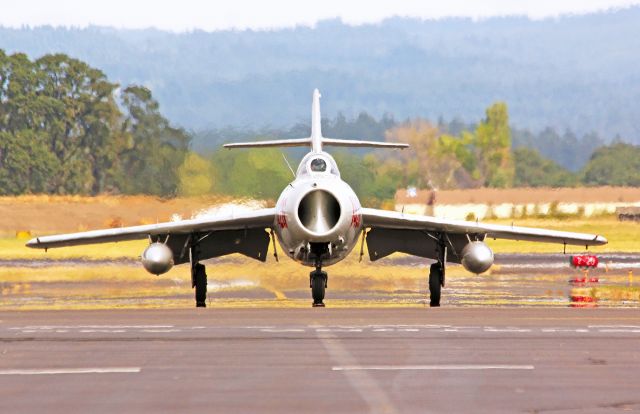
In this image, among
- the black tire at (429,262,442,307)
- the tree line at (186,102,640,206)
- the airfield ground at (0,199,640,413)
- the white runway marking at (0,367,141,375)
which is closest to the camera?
the airfield ground at (0,199,640,413)

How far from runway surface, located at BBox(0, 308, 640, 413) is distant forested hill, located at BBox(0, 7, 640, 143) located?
33.8 meters

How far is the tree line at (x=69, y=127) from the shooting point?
2088 inches

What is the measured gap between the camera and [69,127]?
65.2 m

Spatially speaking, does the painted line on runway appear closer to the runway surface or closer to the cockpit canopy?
the runway surface

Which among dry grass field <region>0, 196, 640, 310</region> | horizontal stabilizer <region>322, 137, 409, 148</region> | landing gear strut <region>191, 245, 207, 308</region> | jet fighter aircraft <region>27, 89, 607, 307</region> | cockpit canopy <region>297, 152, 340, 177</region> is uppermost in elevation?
horizontal stabilizer <region>322, 137, 409, 148</region>

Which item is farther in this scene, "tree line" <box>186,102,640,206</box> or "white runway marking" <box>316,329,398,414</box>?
"tree line" <box>186,102,640,206</box>

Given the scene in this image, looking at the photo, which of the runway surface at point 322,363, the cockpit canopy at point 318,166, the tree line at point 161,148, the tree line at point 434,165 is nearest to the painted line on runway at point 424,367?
the runway surface at point 322,363

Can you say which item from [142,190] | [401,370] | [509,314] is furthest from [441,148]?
[401,370]

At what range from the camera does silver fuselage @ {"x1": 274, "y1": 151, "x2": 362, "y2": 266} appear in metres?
24.9

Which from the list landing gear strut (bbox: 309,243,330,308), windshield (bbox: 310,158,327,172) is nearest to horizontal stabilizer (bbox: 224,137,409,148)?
windshield (bbox: 310,158,327,172)

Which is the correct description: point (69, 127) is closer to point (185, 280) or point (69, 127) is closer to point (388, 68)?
point (185, 280)

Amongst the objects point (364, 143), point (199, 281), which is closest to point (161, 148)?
point (364, 143)

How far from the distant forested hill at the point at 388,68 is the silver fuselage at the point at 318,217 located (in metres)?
26.9

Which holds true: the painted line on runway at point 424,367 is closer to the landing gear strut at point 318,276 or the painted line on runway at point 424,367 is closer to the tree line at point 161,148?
the landing gear strut at point 318,276
